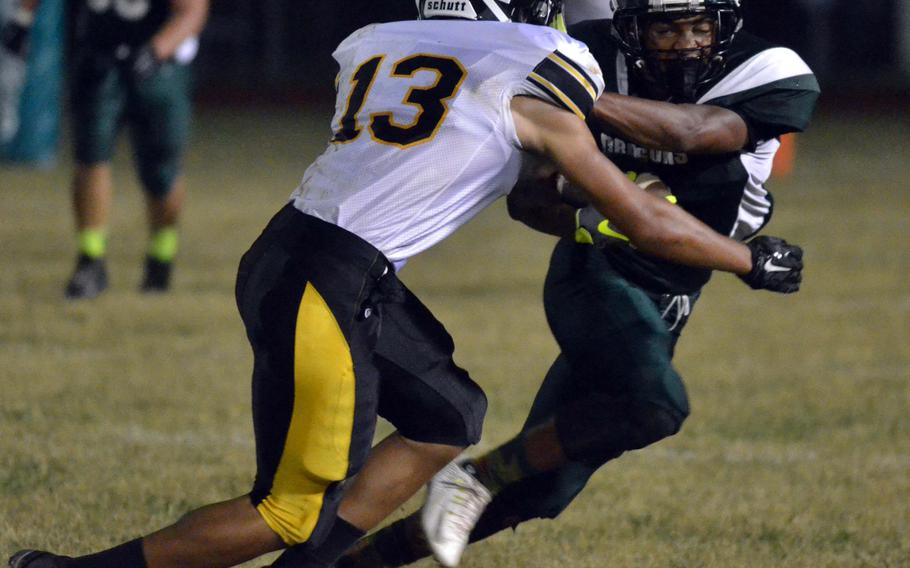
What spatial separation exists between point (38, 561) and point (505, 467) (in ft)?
3.25

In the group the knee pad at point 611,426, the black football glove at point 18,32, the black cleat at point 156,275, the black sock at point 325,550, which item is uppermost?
the knee pad at point 611,426

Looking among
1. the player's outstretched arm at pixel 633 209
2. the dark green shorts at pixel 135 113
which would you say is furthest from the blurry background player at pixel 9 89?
the player's outstretched arm at pixel 633 209

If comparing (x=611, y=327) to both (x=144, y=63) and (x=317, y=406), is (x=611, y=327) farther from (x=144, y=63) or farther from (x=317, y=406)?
(x=144, y=63)

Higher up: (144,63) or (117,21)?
(117,21)

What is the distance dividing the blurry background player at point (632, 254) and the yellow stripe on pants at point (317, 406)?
1.20 feet

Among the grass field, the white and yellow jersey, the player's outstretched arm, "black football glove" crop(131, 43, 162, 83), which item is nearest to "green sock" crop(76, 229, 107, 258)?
the grass field

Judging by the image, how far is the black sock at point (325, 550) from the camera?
2.84 metres

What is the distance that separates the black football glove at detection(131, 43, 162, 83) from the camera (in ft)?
21.4

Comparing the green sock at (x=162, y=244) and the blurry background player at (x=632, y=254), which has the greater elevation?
the blurry background player at (x=632, y=254)

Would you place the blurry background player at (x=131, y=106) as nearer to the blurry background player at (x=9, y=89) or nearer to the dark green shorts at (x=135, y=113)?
the dark green shorts at (x=135, y=113)

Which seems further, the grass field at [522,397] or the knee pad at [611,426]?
the grass field at [522,397]

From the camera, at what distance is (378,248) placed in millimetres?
2775

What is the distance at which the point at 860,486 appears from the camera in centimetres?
409

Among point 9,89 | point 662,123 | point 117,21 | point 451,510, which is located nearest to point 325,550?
point 451,510
